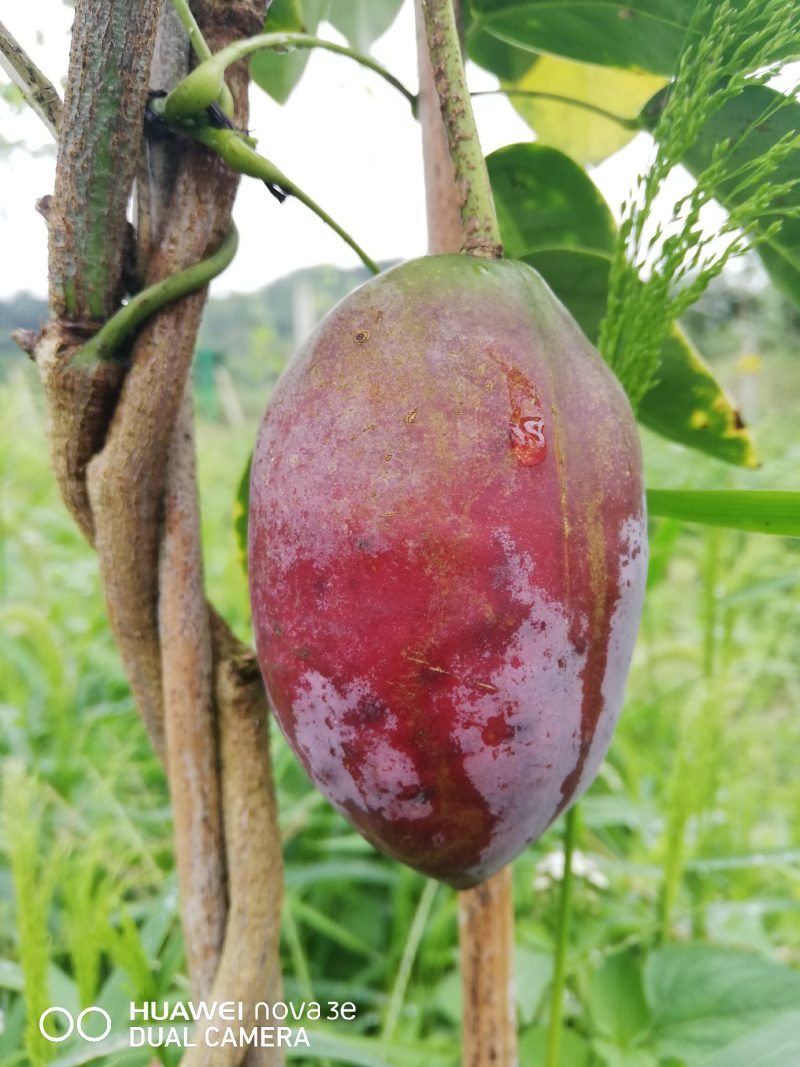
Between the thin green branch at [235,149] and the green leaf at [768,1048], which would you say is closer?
the thin green branch at [235,149]

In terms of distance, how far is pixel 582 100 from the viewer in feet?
2.63

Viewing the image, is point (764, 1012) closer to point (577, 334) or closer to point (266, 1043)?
point (266, 1043)

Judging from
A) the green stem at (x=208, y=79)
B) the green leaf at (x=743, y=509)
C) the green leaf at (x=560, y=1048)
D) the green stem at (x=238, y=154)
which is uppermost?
the green stem at (x=208, y=79)

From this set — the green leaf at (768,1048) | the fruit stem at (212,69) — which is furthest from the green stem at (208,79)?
the green leaf at (768,1048)

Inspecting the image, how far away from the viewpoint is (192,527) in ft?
1.53

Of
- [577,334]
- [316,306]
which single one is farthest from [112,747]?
[316,306]

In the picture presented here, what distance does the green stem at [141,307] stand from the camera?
0.41 m

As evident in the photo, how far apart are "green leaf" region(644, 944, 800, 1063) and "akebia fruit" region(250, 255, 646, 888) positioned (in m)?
0.44

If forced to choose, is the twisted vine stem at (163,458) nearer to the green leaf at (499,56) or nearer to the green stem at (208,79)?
the green stem at (208,79)

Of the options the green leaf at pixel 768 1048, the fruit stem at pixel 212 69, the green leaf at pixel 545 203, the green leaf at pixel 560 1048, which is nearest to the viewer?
the fruit stem at pixel 212 69

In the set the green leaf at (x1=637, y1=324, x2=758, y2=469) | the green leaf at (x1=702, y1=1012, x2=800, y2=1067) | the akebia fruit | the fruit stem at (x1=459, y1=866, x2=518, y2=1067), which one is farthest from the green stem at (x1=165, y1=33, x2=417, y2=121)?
the green leaf at (x1=702, y1=1012, x2=800, y2=1067)

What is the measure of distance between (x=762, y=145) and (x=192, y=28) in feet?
1.07

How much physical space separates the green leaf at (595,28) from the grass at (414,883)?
370mm

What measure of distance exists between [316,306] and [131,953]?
5.16m
